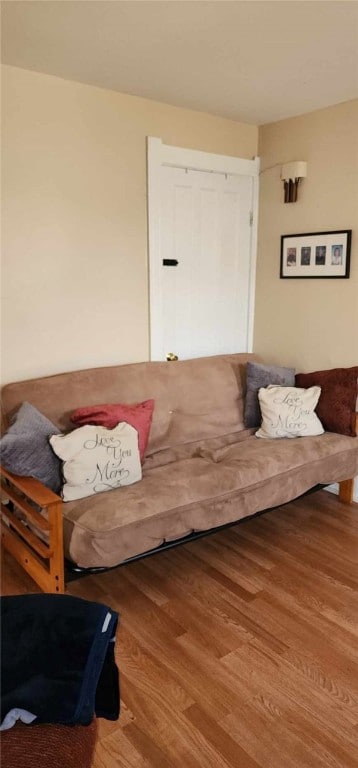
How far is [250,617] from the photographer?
7.11 ft

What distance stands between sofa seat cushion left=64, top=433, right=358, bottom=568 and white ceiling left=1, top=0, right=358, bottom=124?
186 cm

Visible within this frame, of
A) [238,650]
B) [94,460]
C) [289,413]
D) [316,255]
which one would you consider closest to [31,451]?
[94,460]

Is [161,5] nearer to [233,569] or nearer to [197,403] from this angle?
[197,403]

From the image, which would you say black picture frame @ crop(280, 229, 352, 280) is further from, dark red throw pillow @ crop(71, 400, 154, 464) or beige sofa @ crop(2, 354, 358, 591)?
dark red throw pillow @ crop(71, 400, 154, 464)

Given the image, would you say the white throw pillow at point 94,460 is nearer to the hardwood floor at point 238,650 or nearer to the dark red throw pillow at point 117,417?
the dark red throw pillow at point 117,417

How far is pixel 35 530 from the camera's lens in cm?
224

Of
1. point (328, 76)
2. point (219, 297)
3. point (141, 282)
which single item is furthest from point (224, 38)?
point (219, 297)

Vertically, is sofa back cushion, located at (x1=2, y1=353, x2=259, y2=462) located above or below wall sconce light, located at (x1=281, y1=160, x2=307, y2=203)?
below

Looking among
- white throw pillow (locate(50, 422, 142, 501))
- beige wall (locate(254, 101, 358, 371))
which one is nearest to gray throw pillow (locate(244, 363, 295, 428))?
beige wall (locate(254, 101, 358, 371))

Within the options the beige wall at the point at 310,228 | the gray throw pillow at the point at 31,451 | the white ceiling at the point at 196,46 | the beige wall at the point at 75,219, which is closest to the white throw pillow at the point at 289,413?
the beige wall at the point at 310,228

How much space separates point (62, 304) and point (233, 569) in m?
1.64

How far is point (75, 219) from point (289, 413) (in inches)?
62.8

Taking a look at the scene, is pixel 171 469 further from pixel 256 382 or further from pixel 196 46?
pixel 196 46

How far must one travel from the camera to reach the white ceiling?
1.95 meters
